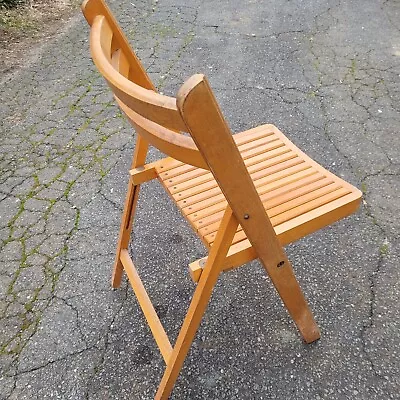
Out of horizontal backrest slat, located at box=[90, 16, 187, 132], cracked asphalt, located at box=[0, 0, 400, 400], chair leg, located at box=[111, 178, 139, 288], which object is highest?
horizontal backrest slat, located at box=[90, 16, 187, 132]

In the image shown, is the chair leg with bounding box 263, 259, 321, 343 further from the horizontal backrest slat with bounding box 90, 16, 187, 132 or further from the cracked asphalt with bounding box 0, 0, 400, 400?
the horizontal backrest slat with bounding box 90, 16, 187, 132

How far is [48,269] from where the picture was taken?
6.25 ft

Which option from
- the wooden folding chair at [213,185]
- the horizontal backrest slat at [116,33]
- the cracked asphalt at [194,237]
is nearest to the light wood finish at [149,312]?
the wooden folding chair at [213,185]

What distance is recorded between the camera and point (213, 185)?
4.58 feet

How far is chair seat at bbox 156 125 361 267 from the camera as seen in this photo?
3.99ft

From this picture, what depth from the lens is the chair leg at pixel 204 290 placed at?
104cm

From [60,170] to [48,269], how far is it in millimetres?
710

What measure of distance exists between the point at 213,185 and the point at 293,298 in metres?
0.42

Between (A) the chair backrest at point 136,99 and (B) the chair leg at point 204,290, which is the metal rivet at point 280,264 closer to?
(B) the chair leg at point 204,290

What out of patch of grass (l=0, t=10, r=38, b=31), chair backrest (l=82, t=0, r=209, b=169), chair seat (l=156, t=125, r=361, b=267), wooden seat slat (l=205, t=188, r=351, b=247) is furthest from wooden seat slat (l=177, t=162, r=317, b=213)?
patch of grass (l=0, t=10, r=38, b=31)

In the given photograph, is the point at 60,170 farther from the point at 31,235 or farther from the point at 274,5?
the point at 274,5

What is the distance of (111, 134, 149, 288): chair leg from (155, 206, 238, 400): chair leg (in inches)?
20.1

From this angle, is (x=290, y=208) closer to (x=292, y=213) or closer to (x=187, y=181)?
(x=292, y=213)

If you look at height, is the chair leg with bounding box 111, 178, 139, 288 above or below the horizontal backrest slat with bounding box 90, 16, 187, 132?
below
